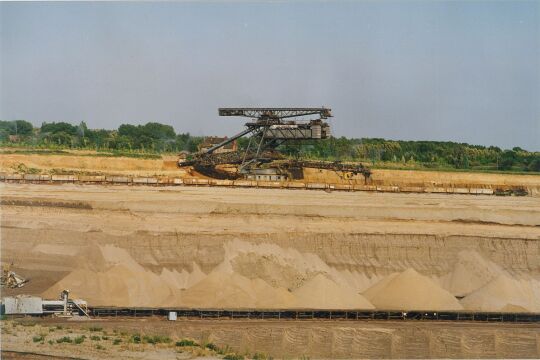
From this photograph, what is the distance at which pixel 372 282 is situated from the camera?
55594 millimetres

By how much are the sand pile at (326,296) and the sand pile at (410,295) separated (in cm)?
108

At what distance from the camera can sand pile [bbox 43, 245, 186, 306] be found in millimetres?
47000

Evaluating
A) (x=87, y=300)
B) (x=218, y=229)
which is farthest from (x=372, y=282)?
(x=87, y=300)

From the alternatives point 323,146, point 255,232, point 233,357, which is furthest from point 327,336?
point 323,146

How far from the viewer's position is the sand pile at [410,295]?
161ft

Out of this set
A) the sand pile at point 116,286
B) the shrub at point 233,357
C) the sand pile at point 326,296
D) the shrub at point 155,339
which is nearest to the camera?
the shrub at point 233,357

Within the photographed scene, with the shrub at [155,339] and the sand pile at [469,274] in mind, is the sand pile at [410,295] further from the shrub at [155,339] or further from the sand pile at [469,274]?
the shrub at [155,339]

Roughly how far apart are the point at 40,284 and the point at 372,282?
64.8 feet

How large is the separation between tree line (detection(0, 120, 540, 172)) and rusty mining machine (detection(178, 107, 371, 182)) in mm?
8541

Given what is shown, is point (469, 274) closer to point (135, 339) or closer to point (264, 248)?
point (264, 248)

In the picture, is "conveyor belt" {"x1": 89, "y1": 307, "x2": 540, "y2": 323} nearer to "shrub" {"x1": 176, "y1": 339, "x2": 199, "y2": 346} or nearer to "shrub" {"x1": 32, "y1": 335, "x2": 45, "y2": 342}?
"shrub" {"x1": 176, "y1": 339, "x2": 199, "y2": 346}

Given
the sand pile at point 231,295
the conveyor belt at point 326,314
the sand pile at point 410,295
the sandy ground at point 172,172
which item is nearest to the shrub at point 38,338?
the conveyor belt at point 326,314

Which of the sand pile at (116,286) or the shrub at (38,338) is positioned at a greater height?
the sand pile at (116,286)

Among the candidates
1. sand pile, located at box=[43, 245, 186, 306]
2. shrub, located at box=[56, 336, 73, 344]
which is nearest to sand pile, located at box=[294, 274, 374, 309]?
sand pile, located at box=[43, 245, 186, 306]
